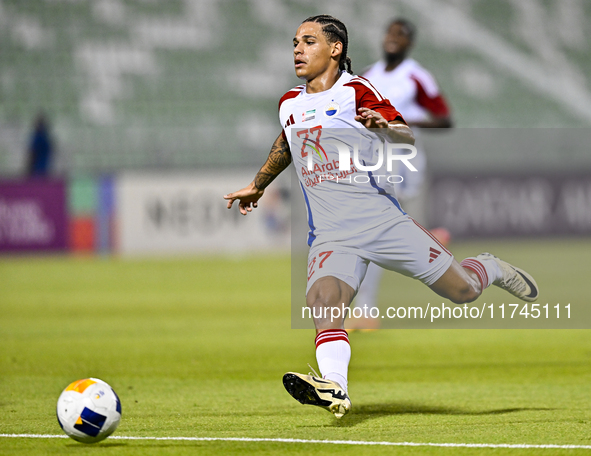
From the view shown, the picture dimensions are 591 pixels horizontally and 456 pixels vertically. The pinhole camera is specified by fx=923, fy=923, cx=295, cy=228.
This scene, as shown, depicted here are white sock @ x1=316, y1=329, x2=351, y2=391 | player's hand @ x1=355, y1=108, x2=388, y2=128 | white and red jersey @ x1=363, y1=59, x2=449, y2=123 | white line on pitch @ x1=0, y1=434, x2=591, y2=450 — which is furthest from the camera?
white and red jersey @ x1=363, y1=59, x2=449, y2=123

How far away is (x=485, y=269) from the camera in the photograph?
5.21 m

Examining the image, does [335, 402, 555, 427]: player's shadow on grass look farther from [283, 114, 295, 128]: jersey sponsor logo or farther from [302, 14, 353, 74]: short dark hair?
[302, 14, 353, 74]: short dark hair

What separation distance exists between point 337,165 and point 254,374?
7.26 ft

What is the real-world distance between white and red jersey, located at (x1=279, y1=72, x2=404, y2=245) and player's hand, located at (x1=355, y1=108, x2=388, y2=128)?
15.9 inches

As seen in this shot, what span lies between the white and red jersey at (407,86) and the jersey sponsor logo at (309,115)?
12.7 ft

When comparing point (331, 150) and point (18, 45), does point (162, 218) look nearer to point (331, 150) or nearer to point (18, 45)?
point (18, 45)

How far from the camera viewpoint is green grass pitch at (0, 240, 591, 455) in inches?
170

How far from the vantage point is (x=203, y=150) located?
72.9 feet

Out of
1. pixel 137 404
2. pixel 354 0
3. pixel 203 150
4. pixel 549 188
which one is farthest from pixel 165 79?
pixel 137 404

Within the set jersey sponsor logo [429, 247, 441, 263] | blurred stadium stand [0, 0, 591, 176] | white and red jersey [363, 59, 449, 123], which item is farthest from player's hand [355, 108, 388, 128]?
blurred stadium stand [0, 0, 591, 176]

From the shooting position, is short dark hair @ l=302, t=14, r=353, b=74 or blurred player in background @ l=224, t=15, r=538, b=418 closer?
blurred player in background @ l=224, t=15, r=538, b=418

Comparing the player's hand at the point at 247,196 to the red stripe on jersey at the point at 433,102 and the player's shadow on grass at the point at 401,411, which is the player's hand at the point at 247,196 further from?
the red stripe on jersey at the point at 433,102

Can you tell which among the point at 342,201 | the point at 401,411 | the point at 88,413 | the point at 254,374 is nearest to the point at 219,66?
the point at 254,374

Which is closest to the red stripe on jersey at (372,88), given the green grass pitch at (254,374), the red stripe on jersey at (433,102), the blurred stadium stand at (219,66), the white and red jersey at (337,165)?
the white and red jersey at (337,165)
